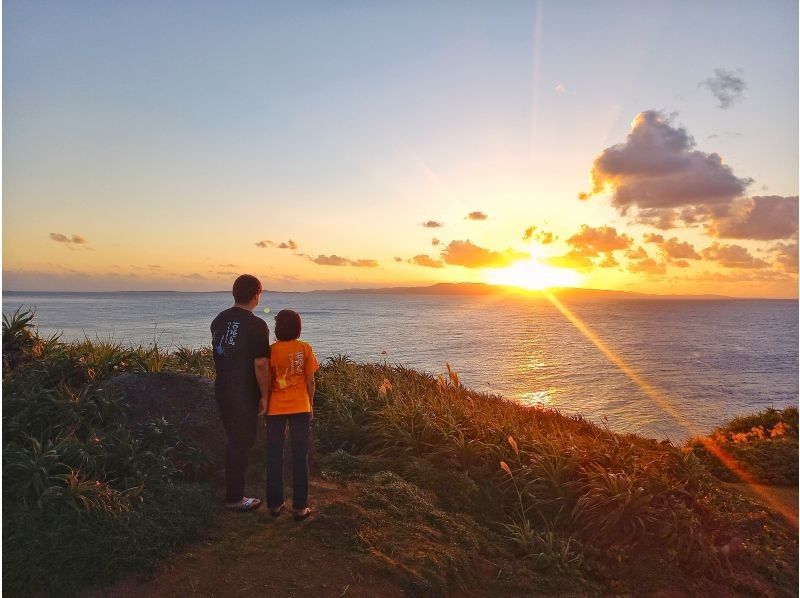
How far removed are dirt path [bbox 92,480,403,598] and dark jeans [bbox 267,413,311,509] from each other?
296 millimetres

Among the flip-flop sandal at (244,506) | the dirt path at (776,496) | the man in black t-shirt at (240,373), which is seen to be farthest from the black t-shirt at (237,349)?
the dirt path at (776,496)

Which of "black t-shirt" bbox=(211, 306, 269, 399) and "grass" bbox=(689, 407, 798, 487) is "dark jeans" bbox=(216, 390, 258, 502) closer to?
"black t-shirt" bbox=(211, 306, 269, 399)

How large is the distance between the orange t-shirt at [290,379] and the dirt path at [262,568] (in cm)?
122

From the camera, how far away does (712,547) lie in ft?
20.4

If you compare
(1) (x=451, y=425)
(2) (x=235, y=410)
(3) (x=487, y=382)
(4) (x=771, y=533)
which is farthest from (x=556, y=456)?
(3) (x=487, y=382)

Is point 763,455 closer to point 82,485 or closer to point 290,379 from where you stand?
point 290,379

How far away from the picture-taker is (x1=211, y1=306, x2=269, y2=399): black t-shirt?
592cm

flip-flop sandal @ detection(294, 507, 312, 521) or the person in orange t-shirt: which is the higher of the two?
the person in orange t-shirt

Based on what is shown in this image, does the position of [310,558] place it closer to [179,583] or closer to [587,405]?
[179,583]

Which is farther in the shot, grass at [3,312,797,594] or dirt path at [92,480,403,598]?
grass at [3,312,797,594]

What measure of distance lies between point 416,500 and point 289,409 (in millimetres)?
1950

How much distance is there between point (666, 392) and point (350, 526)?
28172mm

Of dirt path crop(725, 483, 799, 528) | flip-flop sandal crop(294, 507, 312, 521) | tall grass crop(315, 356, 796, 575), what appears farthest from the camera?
dirt path crop(725, 483, 799, 528)

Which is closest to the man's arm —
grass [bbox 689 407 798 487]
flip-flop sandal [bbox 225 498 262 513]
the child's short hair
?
the child's short hair
